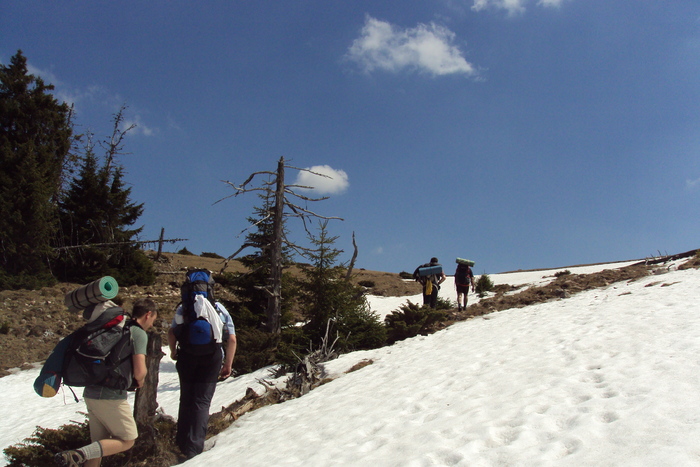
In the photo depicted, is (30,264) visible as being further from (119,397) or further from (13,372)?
(119,397)

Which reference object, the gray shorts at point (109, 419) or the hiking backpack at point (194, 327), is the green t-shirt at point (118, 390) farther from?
the hiking backpack at point (194, 327)

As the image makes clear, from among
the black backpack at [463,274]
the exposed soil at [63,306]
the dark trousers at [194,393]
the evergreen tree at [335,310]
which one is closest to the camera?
the dark trousers at [194,393]

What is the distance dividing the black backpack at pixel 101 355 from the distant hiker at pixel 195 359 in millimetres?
1008

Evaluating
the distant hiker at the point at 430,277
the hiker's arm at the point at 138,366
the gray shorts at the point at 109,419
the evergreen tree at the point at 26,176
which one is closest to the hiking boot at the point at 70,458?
the gray shorts at the point at 109,419

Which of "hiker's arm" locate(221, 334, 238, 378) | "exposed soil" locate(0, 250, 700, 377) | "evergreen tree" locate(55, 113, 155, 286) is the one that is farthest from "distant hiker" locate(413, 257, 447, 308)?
"evergreen tree" locate(55, 113, 155, 286)

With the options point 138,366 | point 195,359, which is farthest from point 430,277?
point 138,366

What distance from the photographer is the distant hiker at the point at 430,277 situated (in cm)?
1367

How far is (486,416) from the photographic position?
4371 mm

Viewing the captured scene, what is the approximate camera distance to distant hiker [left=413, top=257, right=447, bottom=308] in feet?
44.9

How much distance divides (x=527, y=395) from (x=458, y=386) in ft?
4.29

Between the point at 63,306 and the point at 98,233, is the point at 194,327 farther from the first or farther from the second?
the point at 98,233

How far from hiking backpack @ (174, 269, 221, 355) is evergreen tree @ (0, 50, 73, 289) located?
2417 centimetres

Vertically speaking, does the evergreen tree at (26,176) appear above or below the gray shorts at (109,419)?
above

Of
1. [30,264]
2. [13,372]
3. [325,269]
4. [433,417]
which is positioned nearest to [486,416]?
[433,417]
